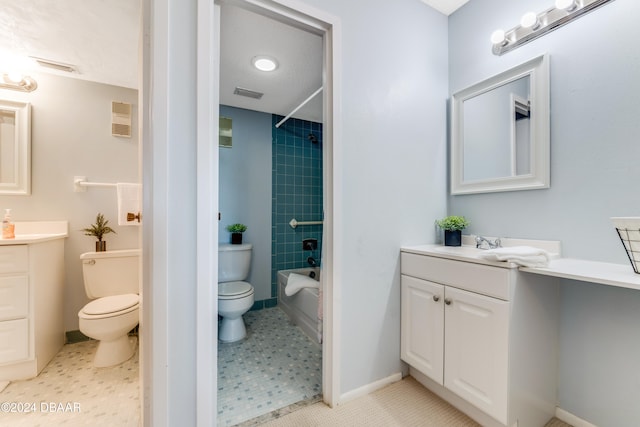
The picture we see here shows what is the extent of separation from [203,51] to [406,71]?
3.99 feet

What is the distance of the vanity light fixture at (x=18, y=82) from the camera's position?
185 cm

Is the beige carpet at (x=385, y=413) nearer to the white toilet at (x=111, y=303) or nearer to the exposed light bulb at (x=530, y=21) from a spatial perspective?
the white toilet at (x=111, y=303)

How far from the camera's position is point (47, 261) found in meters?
1.78

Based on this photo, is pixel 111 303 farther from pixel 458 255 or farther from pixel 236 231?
pixel 458 255

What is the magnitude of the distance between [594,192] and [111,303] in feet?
9.69

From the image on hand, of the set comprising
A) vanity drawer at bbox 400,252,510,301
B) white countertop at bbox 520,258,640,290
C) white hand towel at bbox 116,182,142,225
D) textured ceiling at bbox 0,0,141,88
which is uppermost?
textured ceiling at bbox 0,0,141,88

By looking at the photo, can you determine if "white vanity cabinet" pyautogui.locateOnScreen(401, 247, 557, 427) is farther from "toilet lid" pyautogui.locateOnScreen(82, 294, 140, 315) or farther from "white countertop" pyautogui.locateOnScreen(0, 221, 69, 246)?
"white countertop" pyautogui.locateOnScreen(0, 221, 69, 246)

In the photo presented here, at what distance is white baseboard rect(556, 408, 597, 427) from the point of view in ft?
3.99

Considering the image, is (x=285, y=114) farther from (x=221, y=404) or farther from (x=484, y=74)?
(x=221, y=404)

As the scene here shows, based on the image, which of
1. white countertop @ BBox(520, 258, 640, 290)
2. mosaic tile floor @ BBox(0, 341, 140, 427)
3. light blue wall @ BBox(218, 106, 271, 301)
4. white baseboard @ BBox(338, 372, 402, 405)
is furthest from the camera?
light blue wall @ BBox(218, 106, 271, 301)

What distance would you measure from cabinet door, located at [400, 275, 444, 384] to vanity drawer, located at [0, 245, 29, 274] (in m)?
2.36

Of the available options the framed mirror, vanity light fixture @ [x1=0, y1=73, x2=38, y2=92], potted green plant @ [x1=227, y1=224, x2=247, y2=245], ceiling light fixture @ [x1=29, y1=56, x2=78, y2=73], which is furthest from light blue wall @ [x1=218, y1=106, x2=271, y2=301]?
the framed mirror

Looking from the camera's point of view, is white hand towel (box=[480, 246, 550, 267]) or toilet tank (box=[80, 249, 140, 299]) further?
toilet tank (box=[80, 249, 140, 299])

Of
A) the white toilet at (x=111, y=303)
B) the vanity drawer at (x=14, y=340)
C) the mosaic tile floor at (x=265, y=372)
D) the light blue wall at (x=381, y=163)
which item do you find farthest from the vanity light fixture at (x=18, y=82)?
the mosaic tile floor at (x=265, y=372)
